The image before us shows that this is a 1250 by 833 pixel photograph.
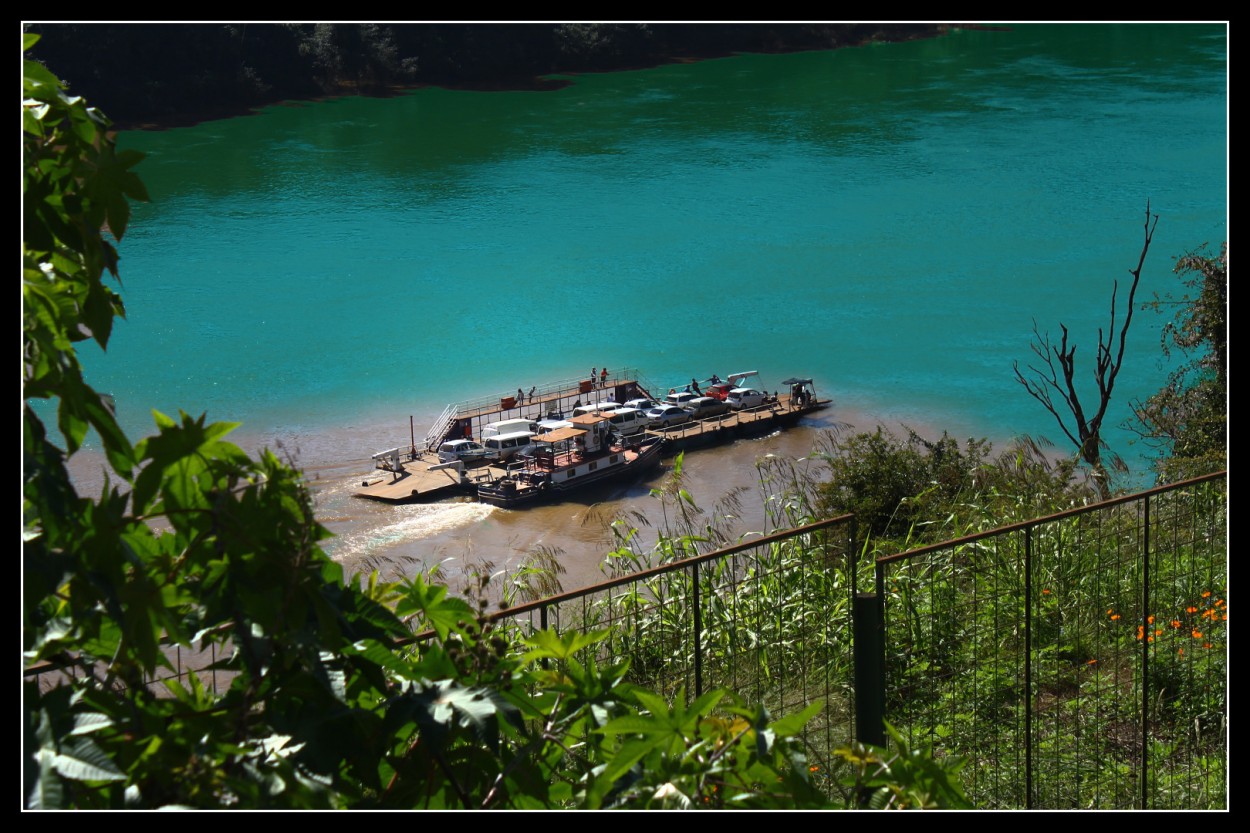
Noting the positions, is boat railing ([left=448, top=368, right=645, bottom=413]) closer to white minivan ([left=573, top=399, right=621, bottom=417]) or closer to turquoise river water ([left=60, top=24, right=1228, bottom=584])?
white minivan ([left=573, top=399, right=621, bottom=417])

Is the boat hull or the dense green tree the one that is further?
the boat hull

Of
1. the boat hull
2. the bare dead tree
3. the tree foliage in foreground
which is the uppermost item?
the tree foliage in foreground

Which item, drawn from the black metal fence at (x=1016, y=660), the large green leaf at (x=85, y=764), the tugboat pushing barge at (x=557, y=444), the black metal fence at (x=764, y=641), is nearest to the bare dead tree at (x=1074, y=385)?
the tugboat pushing barge at (x=557, y=444)

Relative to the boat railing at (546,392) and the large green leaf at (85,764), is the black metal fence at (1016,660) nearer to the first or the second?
the large green leaf at (85,764)

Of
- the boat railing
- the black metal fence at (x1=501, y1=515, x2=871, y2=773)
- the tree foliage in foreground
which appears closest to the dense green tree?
the black metal fence at (x1=501, y1=515, x2=871, y2=773)

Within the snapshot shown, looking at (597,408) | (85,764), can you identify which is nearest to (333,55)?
(597,408)

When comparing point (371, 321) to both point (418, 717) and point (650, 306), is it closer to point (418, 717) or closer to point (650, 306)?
point (650, 306)

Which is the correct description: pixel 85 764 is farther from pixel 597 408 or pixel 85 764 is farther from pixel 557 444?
pixel 597 408
